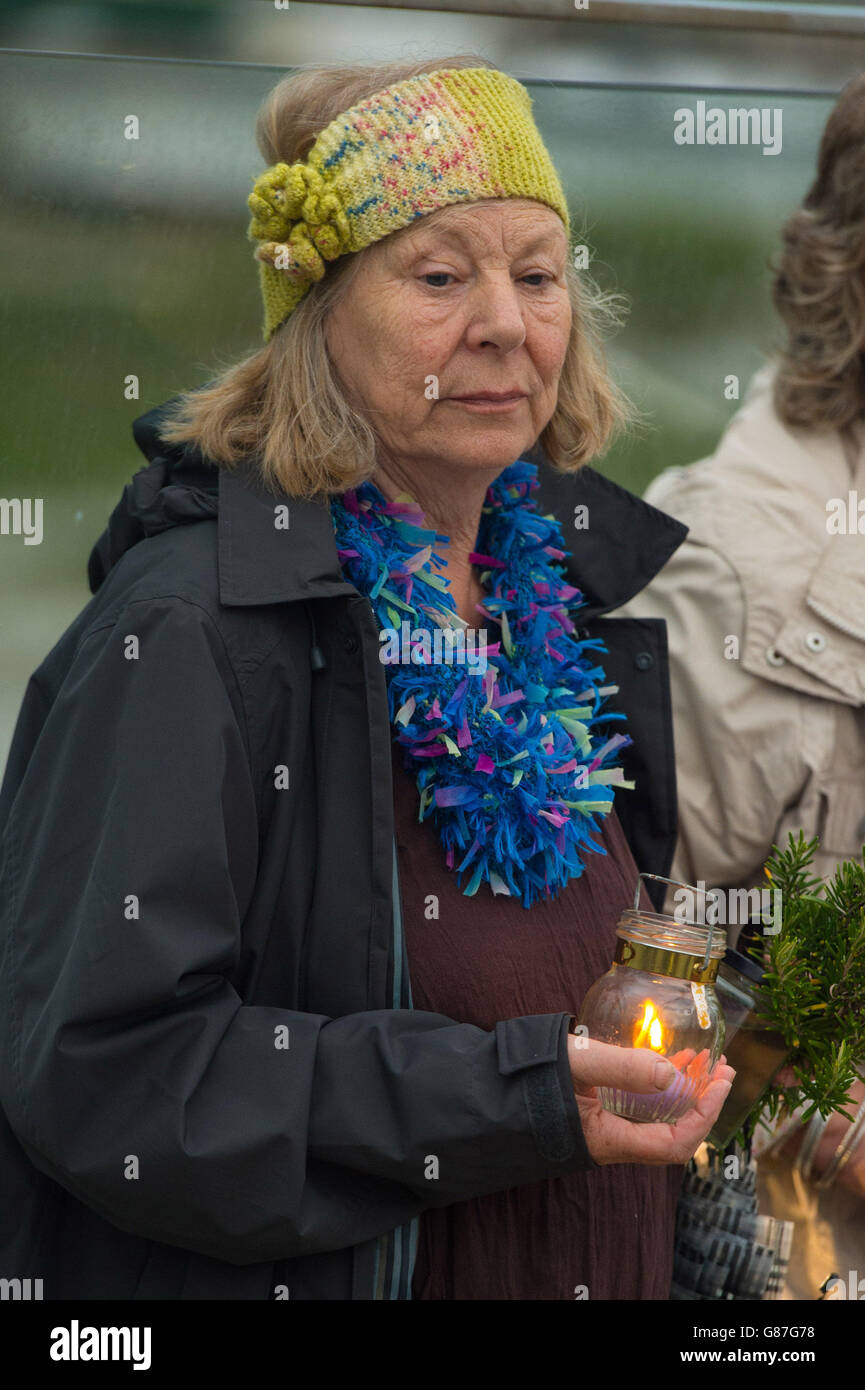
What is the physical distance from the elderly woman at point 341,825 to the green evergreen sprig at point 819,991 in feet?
0.70

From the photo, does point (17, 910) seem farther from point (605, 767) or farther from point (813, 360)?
point (813, 360)

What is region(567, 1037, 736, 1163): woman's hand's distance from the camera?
151 centimetres

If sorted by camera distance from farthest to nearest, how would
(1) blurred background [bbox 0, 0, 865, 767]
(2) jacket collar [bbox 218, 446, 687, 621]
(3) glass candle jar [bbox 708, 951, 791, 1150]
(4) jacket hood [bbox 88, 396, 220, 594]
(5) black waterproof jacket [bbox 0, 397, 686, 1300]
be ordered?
(1) blurred background [bbox 0, 0, 865, 767]
(3) glass candle jar [bbox 708, 951, 791, 1150]
(4) jacket hood [bbox 88, 396, 220, 594]
(2) jacket collar [bbox 218, 446, 687, 621]
(5) black waterproof jacket [bbox 0, 397, 686, 1300]

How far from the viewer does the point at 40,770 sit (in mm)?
1627

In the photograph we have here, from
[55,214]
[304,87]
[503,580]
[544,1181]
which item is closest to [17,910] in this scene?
[544,1181]

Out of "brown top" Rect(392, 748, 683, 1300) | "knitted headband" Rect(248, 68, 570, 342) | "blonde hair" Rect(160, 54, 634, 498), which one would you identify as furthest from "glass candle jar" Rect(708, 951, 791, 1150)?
"knitted headband" Rect(248, 68, 570, 342)

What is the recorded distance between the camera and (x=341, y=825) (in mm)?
1651

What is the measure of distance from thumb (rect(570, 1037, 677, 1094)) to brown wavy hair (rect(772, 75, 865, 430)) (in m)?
1.38

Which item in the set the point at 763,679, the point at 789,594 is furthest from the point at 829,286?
the point at 763,679

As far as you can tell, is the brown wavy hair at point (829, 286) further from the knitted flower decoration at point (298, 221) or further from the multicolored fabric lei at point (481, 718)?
the knitted flower decoration at point (298, 221)

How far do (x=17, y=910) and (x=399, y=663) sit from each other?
1.77ft

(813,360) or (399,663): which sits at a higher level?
(813,360)

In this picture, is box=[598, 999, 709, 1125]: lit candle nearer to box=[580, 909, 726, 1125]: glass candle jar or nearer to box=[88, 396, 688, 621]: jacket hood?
box=[580, 909, 726, 1125]: glass candle jar

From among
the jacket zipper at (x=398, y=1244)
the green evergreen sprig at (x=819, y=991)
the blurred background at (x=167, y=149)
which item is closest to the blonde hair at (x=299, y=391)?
the blurred background at (x=167, y=149)
